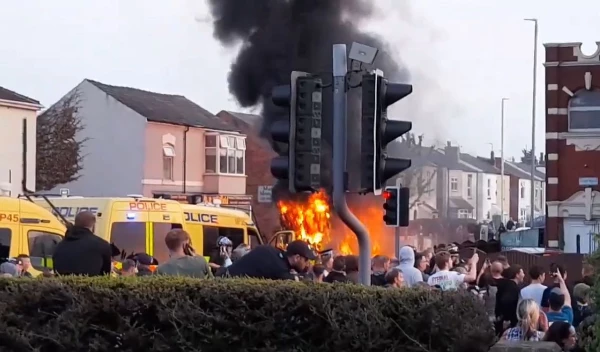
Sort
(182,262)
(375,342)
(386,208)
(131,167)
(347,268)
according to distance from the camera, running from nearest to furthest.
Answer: (375,342), (182,262), (347,268), (386,208), (131,167)

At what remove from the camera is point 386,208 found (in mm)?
12773

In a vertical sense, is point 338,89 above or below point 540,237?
above

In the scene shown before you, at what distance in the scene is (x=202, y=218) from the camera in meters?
19.2

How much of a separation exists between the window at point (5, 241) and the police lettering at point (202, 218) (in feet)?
14.4

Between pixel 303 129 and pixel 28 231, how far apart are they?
24.5 ft

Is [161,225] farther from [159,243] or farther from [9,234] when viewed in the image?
[9,234]

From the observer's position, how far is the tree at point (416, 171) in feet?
125

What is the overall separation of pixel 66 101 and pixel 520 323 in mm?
36708

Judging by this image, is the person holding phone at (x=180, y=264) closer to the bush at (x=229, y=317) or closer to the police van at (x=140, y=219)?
the bush at (x=229, y=317)

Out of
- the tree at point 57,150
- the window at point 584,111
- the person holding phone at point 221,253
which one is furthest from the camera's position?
the tree at point 57,150

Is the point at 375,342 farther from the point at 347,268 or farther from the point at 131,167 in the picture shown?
the point at 131,167

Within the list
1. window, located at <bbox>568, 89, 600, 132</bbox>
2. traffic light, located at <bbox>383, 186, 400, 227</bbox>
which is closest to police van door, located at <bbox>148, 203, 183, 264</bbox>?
traffic light, located at <bbox>383, 186, 400, 227</bbox>

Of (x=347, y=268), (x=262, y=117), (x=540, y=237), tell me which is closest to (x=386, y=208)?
(x=347, y=268)

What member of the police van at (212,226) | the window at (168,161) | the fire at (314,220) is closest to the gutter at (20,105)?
the window at (168,161)
